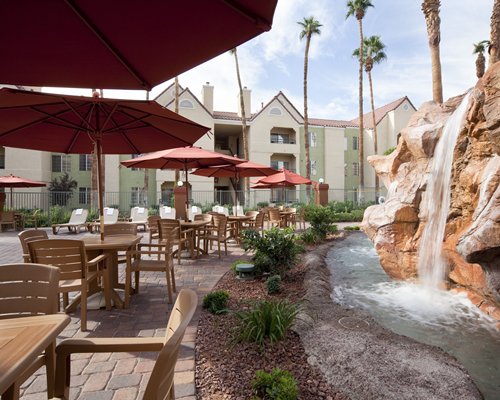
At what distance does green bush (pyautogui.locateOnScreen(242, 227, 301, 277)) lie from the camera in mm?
6406

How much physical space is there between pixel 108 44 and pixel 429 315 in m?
5.96

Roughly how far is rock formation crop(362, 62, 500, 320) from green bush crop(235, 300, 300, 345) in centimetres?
297

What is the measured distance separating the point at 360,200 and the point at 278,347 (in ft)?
85.1

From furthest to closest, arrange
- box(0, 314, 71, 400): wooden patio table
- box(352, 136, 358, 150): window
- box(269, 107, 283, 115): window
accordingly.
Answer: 1. box(352, 136, 358, 150): window
2. box(269, 107, 283, 115): window
3. box(0, 314, 71, 400): wooden patio table

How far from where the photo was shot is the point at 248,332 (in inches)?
137

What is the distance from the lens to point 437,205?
6988 millimetres

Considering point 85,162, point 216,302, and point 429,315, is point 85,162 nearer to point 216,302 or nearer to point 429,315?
point 216,302

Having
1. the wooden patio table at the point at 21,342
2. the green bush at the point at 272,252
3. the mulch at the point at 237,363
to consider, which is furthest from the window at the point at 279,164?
the wooden patio table at the point at 21,342

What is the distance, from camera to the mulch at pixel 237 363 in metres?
2.68

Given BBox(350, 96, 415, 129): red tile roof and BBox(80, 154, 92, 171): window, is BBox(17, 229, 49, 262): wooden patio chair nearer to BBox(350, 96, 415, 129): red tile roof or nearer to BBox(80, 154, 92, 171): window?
BBox(80, 154, 92, 171): window

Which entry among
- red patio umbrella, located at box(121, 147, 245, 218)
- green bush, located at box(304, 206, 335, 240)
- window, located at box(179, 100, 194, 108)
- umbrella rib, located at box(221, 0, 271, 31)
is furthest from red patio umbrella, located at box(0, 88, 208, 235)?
window, located at box(179, 100, 194, 108)

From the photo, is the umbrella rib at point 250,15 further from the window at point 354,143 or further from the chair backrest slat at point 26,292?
the window at point 354,143

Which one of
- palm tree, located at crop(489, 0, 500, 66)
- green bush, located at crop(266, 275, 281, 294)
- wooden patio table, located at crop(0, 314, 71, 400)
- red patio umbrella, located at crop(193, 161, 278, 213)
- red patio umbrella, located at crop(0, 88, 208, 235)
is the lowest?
green bush, located at crop(266, 275, 281, 294)

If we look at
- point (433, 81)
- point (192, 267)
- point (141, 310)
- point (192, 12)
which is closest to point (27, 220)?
point (192, 267)
